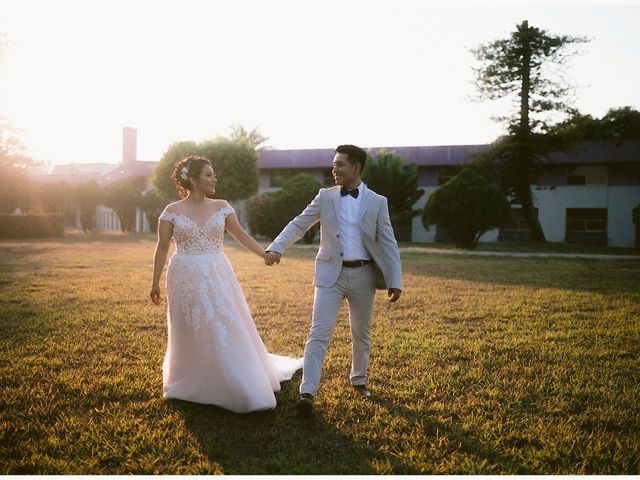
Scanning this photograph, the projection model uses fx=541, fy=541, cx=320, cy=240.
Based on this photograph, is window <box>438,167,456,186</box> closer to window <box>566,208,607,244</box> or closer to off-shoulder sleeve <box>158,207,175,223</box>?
window <box>566,208,607,244</box>

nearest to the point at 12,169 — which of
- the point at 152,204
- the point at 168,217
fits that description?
the point at 152,204

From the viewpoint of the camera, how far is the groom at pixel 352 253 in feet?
14.7

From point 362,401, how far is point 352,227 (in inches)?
56.9

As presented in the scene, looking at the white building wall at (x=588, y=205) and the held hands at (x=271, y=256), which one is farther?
the white building wall at (x=588, y=205)

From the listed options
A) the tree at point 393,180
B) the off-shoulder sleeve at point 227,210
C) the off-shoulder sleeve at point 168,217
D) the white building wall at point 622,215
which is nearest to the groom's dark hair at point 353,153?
the off-shoulder sleeve at point 227,210

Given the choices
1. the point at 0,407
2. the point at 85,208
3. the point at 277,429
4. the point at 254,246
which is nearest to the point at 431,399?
the point at 277,429

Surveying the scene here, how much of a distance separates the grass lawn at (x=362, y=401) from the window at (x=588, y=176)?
98.2ft

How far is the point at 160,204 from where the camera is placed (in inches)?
1638

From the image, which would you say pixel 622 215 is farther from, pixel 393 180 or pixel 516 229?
pixel 393 180

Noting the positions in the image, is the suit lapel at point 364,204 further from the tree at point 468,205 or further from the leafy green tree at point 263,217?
the leafy green tree at point 263,217

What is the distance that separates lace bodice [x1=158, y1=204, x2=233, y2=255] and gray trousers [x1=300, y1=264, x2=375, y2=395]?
3.44 ft

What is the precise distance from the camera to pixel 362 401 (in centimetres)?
445

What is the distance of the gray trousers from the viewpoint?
14.3 ft

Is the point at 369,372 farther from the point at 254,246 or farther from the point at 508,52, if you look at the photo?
the point at 508,52
